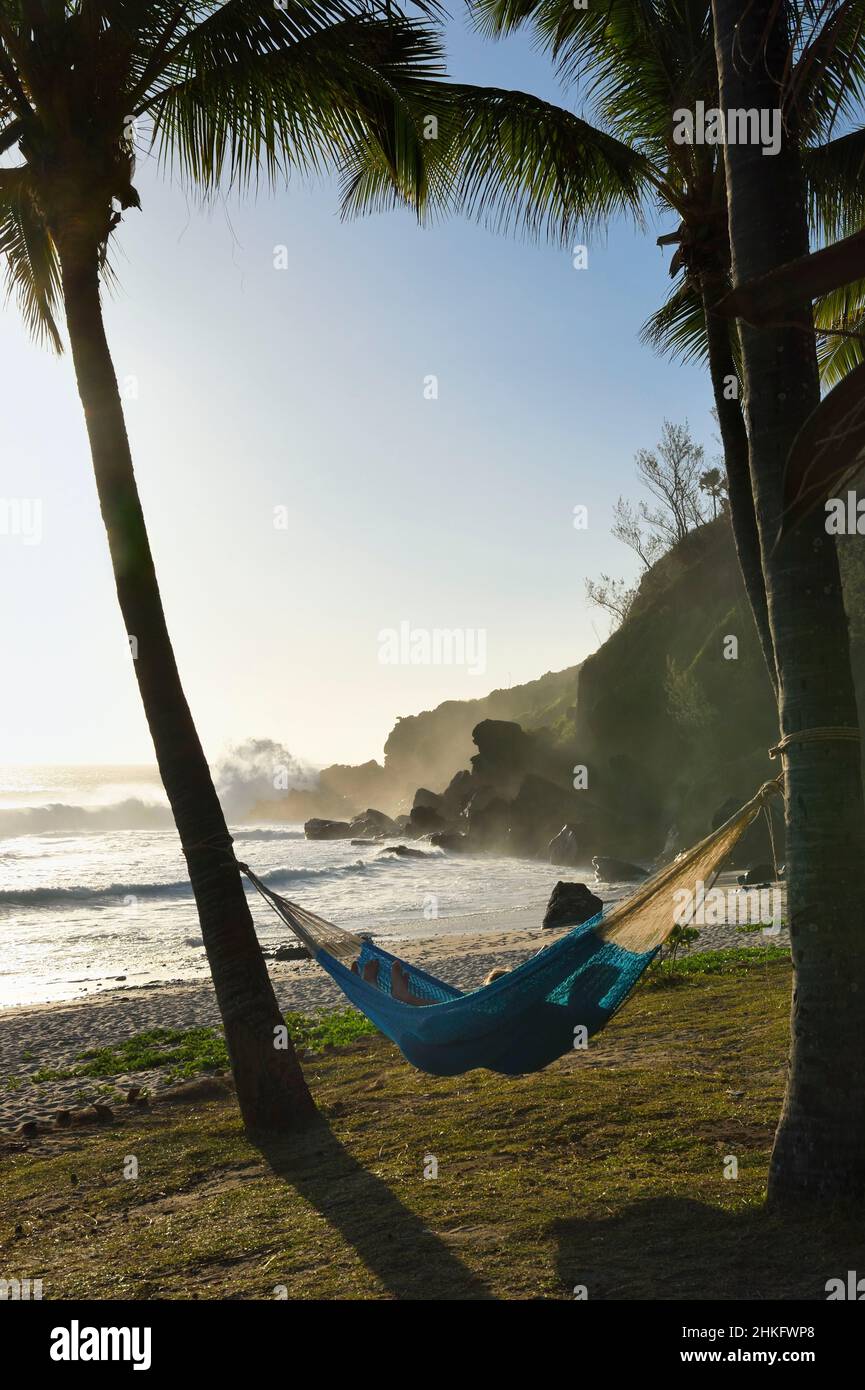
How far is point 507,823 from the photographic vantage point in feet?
118

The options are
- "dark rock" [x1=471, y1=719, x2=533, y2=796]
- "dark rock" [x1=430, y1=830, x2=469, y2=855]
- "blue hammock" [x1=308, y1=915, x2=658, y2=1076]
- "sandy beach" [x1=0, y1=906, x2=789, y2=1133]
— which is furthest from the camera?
"dark rock" [x1=471, y1=719, x2=533, y2=796]

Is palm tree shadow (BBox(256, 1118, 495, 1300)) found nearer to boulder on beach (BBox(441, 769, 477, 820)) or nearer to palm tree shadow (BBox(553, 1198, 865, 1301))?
palm tree shadow (BBox(553, 1198, 865, 1301))

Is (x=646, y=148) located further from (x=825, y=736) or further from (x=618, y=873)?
(x=618, y=873)

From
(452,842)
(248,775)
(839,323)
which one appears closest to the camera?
(839,323)

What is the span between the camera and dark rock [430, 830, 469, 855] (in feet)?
124

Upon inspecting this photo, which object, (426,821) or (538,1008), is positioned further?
(426,821)

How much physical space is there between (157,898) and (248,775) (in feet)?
149

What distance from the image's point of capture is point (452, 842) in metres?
38.5

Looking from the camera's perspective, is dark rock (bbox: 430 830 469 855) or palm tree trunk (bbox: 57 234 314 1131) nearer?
palm tree trunk (bbox: 57 234 314 1131)

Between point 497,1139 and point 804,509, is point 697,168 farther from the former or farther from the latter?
point 497,1139

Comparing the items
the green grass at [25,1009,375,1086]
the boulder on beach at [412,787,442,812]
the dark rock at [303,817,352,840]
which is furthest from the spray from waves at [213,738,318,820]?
the green grass at [25,1009,375,1086]

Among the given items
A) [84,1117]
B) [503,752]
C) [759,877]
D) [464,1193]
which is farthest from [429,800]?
[464,1193]

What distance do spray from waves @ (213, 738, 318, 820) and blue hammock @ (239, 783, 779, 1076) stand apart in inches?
2540
